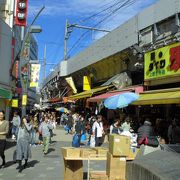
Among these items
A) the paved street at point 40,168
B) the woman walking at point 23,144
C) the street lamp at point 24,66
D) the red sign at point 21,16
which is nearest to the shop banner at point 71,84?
the red sign at point 21,16

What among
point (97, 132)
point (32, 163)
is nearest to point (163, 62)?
point (97, 132)

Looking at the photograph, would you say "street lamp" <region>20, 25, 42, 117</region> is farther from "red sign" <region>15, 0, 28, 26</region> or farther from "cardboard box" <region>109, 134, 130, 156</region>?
"cardboard box" <region>109, 134, 130, 156</region>

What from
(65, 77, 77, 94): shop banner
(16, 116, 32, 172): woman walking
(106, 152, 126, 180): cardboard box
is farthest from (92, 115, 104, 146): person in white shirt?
(65, 77, 77, 94): shop banner

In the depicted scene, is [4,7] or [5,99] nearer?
[5,99]

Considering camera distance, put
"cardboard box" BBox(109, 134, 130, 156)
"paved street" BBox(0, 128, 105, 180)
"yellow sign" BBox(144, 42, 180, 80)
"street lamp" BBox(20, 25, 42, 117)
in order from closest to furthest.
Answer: "cardboard box" BBox(109, 134, 130, 156)
"paved street" BBox(0, 128, 105, 180)
"yellow sign" BBox(144, 42, 180, 80)
"street lamp" BBox(20, 25, 42, 117)

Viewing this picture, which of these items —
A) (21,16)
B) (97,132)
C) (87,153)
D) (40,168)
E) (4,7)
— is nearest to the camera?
(87,153)

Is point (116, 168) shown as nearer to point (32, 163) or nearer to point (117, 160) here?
point (117, 160)

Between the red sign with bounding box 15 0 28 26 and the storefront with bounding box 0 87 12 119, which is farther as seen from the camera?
the red sign with bounding box 15 0 28 26

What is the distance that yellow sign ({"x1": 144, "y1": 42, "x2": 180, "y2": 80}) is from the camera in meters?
15.9

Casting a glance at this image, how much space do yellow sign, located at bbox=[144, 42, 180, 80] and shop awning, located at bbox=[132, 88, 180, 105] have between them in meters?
1.10

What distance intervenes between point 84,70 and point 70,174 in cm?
2325

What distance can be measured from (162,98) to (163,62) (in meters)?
3.26

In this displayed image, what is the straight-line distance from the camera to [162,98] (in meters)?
13.9

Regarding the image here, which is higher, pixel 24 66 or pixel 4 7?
pixel 4 7
